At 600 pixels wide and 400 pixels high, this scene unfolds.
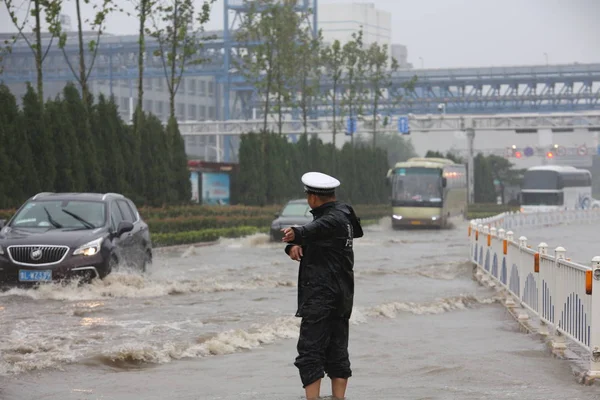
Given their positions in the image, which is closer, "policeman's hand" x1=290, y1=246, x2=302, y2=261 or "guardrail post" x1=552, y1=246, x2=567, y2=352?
"policeman's hand" x1=290, y1=246, x2=302, y2=261

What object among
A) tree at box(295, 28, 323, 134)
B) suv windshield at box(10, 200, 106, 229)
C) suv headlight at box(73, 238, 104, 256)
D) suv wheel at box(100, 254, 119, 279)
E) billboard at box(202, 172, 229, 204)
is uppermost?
tree at box(295, 28, 323, 134)

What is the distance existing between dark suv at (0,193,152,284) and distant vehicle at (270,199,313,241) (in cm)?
1510

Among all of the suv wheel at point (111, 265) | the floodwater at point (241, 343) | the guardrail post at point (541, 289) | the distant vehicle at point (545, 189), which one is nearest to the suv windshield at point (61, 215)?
the suv wheel at point (111, 265)

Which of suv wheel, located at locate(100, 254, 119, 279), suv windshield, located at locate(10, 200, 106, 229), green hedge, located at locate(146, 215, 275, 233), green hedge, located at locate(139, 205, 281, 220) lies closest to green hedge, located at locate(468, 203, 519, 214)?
green hedge, located at locate(139, 205, 281, 220)

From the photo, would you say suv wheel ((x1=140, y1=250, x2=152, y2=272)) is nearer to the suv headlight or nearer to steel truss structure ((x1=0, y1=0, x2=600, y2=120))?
the suv headlight

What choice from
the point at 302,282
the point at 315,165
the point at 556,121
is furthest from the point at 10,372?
the point at 556,121

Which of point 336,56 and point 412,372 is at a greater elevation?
point 336,56

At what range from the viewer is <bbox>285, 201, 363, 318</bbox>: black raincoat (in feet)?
26.1

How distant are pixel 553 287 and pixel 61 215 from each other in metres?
9.04

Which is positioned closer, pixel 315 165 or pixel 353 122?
pixel 315 165

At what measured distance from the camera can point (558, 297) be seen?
11727 millimetres

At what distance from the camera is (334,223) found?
26.1 feet

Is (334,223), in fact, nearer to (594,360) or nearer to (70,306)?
(594,360)

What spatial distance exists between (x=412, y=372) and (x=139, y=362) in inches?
104
